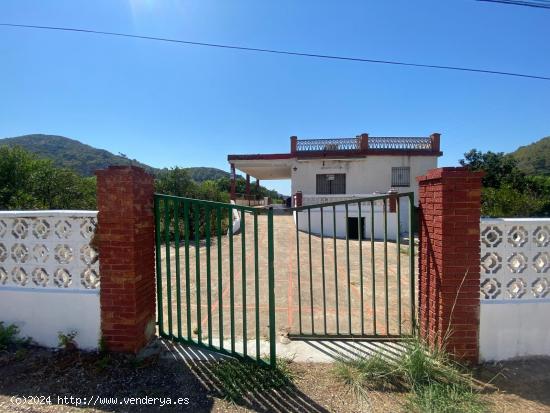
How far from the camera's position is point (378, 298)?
Result: 492 centimetres

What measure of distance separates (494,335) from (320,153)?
14531 mm

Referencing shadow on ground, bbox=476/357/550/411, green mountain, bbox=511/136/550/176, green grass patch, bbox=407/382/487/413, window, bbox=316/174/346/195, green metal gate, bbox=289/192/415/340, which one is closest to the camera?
green grass patch, bbox=407/382/487/413

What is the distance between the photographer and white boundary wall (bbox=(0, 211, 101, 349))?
2.96m

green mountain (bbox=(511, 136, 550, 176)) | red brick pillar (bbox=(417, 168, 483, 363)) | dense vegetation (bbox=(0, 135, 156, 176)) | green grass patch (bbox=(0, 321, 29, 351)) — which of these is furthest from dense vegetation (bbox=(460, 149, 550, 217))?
dense vegetation (bbox=(0, 135, 156, 176))

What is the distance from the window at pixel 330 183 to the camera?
1709 centimetres

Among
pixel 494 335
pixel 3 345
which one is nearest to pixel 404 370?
pixel 494 335

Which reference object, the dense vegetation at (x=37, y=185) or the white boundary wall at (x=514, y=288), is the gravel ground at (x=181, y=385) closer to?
the white boundary wall at (x=514, y=288)

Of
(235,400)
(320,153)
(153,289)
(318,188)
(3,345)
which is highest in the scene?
(320,153)

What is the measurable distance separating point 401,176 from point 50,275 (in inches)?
674

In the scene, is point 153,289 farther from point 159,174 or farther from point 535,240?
point 159,174

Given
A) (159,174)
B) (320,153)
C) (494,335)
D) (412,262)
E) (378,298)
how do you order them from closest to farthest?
(494,335) → (412,262) → (378,298) → (159,174) → (320,153)

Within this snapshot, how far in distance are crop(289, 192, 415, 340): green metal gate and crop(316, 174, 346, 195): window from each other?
7.03m

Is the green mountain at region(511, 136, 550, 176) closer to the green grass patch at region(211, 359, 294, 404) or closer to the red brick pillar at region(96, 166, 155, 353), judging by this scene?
the green grass patch at region(211, 359, 294, 404)

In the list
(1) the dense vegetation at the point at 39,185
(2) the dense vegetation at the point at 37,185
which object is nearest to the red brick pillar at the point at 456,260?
(2) the dense vegetation at the point at 37,185
